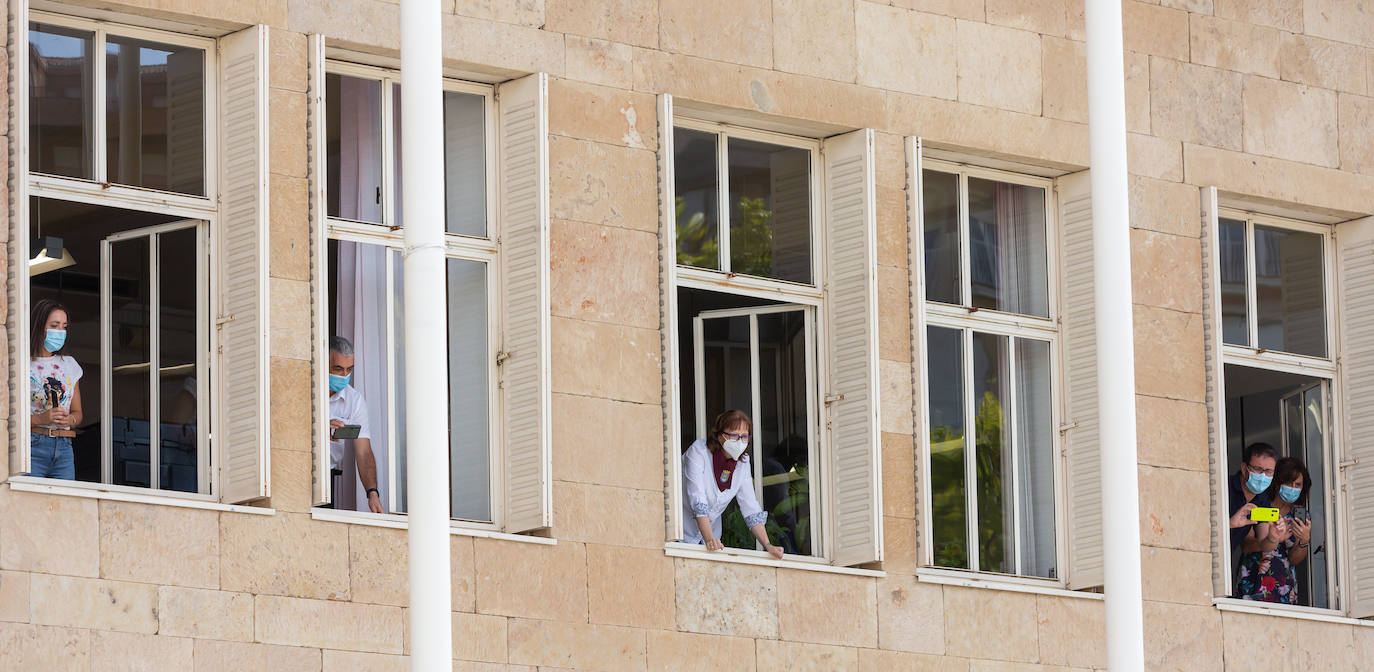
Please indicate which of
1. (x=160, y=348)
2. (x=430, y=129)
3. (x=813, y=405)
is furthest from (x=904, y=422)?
(x=430, y=129)

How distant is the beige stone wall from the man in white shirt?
19.3 inches

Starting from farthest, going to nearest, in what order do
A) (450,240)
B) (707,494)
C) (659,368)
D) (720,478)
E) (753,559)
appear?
(720,478) < (707,494) < (753,559) < (659,368) < (450,240)

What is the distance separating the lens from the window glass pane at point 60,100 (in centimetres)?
1425

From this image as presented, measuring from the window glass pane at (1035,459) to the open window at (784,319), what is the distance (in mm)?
1611

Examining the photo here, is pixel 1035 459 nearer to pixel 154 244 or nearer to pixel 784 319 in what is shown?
pixel 784 319

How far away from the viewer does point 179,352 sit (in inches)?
573

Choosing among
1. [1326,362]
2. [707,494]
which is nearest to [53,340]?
[707,494]

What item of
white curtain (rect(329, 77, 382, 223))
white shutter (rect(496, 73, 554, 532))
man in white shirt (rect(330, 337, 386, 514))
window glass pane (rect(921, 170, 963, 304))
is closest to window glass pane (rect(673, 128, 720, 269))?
white shutter (rect(496, 73, 554, 532))

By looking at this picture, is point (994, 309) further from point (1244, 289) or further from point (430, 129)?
point (430, 129)

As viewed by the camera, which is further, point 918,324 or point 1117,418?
point 918,324

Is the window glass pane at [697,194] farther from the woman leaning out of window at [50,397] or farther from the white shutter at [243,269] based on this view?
the woman leaning out of window at [50,397]

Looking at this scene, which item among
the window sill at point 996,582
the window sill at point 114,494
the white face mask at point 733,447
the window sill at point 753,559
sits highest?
the white face mask at point 733,447

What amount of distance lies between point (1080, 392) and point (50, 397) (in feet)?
23.2

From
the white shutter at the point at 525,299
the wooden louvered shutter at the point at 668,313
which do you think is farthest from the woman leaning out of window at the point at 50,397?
the wooden louvered shutter at the point at 668,313
